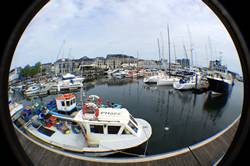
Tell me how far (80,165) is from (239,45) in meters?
1.88

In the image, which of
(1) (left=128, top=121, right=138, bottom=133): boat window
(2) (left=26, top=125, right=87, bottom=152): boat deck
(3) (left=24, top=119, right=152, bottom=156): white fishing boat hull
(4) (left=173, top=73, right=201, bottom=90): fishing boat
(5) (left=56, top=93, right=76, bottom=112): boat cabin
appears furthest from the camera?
(4) (left=173, top=73, right=201, bottom=90): fishing boat

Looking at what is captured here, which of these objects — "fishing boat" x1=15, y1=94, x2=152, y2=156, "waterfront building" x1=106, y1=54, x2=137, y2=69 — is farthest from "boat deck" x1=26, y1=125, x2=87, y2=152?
"waterfront building" x1=106, y1=54, x2=137, y2=69

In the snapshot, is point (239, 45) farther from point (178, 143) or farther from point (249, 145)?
point (178, 143)

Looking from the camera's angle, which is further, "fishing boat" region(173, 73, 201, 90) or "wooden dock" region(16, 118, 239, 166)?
"fishing boat" region(173, 73, 201, 90)

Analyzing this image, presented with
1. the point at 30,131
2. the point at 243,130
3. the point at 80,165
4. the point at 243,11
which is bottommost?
the point at 30,131

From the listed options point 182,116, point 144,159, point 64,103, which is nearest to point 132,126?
point 144,159

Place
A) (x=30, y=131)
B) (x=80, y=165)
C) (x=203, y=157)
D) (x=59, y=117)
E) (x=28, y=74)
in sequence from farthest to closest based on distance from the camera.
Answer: (x=28, y=74) → (x=59, y=117) → (x=30, y=131) → (x=203, y=157) → (x=80, y=165)

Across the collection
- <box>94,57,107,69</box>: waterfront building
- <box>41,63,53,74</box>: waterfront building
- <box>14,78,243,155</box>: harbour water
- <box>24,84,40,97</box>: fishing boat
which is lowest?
<box>14,78,243,155</box>: harbour water

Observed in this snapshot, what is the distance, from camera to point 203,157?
1744 millimetres

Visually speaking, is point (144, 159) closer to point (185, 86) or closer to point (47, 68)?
point (185, 86)

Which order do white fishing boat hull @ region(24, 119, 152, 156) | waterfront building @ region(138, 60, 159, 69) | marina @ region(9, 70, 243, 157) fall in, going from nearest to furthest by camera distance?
1. white fishing boat hull @ region(24, 119, 152, 156)
2. marina @ region(9, 70, 243, 157)
3. waterfront building @ region(138, 60, 159, 69)

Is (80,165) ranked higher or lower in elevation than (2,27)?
lower

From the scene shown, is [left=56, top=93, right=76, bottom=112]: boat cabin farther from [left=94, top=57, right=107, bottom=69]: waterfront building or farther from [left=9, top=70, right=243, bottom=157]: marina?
[left=94, top=57, right=107, bottom=69]: waterfront building

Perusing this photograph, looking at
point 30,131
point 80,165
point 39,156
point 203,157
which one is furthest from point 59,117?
point 203,157
